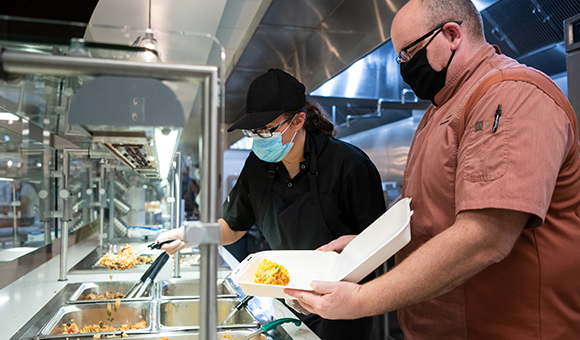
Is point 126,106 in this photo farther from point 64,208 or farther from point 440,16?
point 64,208

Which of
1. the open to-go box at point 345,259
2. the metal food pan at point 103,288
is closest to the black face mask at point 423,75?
the open to-go box at point 345,259

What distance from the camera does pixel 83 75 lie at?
1.98ft

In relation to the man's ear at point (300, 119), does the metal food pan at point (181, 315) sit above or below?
below

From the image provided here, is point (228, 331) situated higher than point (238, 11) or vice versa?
point (238, 11)

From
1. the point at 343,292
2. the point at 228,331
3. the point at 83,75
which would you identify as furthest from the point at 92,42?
the point at 228,331

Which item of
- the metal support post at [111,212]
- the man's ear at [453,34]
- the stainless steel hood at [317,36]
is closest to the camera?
the man's ear at [453,34]

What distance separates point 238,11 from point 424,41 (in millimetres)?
2404

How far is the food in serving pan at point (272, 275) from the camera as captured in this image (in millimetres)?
1173

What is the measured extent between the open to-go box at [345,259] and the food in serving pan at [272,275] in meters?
0.04

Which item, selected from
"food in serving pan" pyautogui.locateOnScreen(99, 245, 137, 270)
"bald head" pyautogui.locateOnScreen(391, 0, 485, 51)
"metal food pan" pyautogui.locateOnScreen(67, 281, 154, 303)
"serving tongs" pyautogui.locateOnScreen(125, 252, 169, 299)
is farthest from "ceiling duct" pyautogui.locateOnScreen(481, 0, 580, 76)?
"food in serving pan" pyautogui.locateOnScreen(99, 245, 137, 270)

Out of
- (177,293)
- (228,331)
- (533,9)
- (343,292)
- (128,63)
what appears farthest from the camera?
(177,293)

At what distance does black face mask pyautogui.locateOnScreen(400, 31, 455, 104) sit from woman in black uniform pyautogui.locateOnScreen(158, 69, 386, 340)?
539 millimetres

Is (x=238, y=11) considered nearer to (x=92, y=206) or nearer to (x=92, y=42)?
(x=92, y=206)

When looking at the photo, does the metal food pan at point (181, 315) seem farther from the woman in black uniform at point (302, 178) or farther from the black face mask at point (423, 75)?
the black face mask at point (423, 75)
